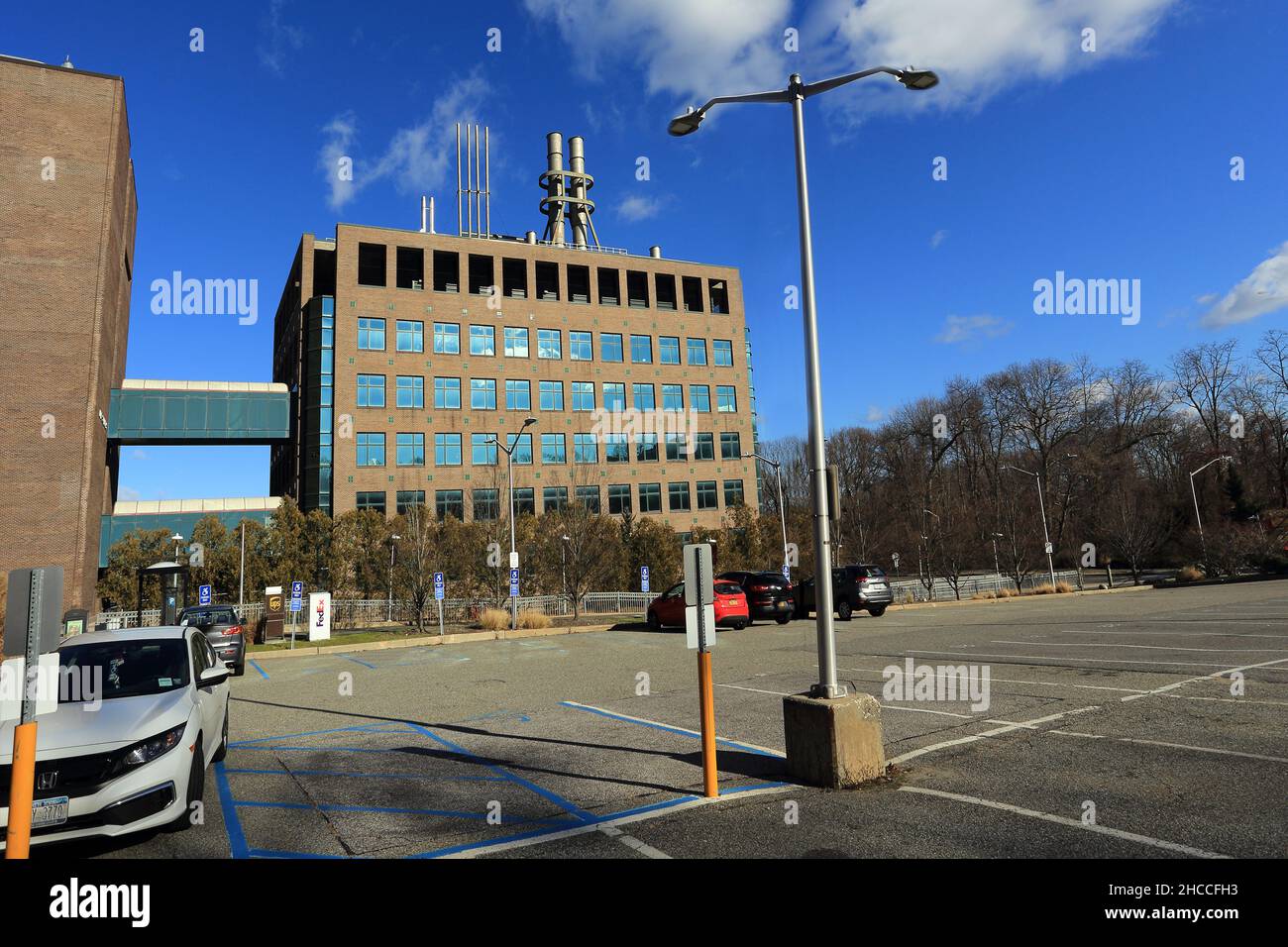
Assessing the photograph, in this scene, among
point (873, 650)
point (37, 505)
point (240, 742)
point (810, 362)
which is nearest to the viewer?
point (810, 362)

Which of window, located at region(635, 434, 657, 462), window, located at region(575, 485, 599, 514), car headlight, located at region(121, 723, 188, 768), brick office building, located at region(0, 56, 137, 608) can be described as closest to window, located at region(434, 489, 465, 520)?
window, located at region(575, 485, 599, 514)

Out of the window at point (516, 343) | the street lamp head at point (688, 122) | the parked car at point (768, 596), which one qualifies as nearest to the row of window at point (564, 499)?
the window at point (516, 343)

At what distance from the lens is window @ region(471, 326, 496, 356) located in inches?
2199

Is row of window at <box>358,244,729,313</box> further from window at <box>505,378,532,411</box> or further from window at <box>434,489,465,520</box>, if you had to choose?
window at <box>434,489,465,520</box>

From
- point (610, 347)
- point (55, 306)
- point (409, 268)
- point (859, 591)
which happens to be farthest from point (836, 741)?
point (409, 268)

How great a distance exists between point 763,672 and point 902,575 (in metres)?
55.7

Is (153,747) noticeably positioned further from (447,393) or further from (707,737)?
(447,393)

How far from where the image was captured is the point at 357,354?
51.4 m

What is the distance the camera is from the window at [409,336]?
53.3 meters

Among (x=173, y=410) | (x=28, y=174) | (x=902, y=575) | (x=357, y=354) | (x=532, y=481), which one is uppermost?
(x=28, y=174)
